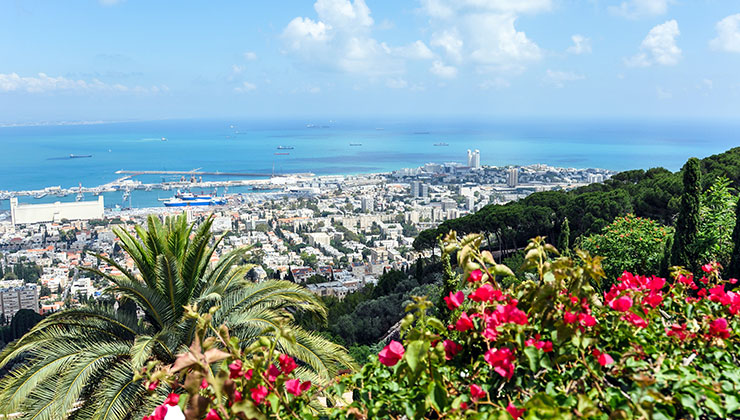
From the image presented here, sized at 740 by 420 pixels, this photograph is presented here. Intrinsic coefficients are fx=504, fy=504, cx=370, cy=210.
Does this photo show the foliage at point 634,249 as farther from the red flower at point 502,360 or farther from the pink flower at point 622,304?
the red flower at point 502,360

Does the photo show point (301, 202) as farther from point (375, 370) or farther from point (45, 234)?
point (375, 370)

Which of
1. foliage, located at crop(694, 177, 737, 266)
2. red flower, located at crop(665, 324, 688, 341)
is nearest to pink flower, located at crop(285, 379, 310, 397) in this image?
red flower, located at crop(665, 324, 688, 341)

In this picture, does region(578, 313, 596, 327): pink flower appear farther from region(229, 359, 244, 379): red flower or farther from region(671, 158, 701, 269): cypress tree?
region(671, 158, 701, 269): cypress tree

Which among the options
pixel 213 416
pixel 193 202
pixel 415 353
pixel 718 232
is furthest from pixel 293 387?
pixel 193 202

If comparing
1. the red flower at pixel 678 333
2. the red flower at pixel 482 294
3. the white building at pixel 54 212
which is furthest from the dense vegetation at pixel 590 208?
the white building at pixel 54 212

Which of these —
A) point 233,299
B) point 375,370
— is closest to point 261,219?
point 233,299

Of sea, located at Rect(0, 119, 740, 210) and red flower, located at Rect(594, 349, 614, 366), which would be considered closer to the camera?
red flower, located at Rect(594, 349, 614, 366)

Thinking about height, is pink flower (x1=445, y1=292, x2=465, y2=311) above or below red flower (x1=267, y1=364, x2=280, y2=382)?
above
